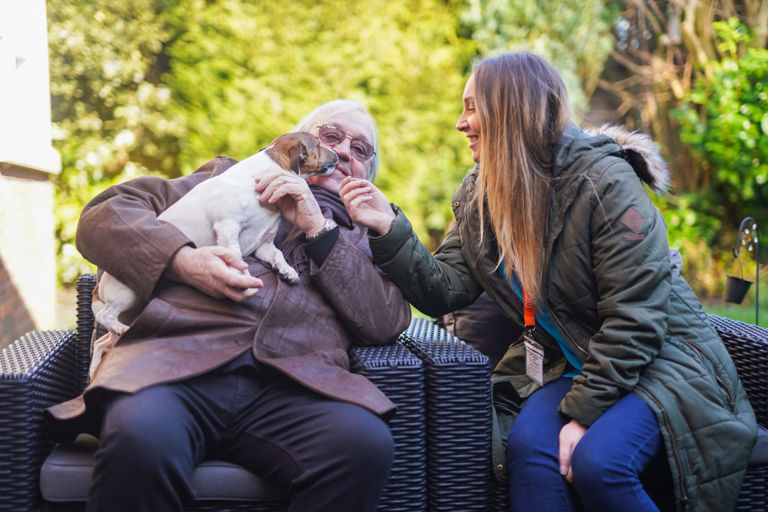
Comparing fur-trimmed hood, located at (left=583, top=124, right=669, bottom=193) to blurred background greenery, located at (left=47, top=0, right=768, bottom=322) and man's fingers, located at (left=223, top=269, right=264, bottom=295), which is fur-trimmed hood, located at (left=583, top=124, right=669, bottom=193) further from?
blurred background greenery, located at (left=47, top=0, right=768, bottom=322)

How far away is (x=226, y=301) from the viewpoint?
6.72 feet

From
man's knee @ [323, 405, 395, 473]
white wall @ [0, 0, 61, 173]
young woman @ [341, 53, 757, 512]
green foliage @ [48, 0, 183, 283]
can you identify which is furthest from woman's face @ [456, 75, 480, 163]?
green foliage @ [48, 0, 183, 283]

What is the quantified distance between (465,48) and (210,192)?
5.20 metres

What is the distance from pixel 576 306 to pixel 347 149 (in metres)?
1.02

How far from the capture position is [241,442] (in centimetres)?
188

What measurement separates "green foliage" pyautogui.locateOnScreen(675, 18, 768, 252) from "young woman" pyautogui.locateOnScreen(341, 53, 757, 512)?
434 cm

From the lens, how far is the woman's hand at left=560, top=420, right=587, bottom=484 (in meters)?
1.92

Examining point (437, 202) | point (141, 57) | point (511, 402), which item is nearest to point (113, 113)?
point (141, 57)

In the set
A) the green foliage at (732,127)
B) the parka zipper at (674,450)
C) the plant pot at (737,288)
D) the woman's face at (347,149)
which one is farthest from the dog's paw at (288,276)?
the green foliage at (732,127)

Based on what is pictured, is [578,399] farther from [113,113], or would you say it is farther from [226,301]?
[113,113]

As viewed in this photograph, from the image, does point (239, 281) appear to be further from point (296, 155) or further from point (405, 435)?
point (405, 435)

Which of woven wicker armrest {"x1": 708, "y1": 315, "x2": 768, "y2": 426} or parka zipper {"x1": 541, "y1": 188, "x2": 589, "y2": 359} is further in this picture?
woven wicker armrest {"x1": 708, "y1": 315, "x2": 768, "y2": 426}

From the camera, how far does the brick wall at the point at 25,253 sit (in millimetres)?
4184

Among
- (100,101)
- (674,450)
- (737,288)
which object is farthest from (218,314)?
(100,101)
